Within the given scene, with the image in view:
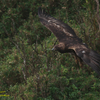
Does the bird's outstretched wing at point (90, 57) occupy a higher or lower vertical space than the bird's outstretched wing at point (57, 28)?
lower

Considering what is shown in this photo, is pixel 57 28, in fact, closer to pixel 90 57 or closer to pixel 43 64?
pixel 43 64

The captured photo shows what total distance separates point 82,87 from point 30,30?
3.68 meters

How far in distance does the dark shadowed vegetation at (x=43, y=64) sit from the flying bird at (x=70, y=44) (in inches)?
13.4

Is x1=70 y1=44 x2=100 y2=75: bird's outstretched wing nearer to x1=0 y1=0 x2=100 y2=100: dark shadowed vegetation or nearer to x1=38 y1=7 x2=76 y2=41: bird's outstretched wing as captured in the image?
x1=0 y1=0 x2=100 y2=100: dark shadowed vegetation

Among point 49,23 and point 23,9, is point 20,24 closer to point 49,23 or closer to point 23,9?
point 23,9

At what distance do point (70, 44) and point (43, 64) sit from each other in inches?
40.0

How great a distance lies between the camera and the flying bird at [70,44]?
3.57 meters

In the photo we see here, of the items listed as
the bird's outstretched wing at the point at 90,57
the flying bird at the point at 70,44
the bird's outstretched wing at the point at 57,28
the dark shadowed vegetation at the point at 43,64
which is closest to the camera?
the bird's outstretched wing at the point at 90,57

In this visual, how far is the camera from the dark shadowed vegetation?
4059 mm

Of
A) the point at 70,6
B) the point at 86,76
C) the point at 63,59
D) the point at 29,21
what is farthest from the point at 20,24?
the point at 86,76

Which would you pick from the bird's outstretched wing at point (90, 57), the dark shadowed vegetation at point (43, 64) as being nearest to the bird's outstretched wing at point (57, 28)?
the dark shadowed vegetation at point (43, 64)

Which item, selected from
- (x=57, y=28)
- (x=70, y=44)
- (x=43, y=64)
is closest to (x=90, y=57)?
(x=70, y=44)

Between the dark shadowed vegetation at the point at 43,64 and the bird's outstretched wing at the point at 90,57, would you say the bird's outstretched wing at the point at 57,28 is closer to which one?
the dark shadowed vegetation at the point at 43,64

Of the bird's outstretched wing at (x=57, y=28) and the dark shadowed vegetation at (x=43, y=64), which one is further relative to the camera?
the bird's outstretched wing at (x=57, y=28)
